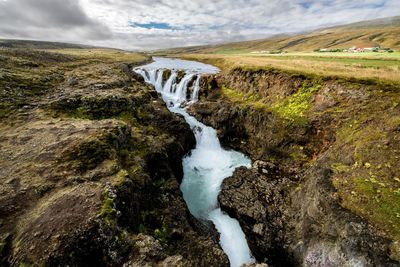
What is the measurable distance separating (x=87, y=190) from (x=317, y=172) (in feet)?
47.1

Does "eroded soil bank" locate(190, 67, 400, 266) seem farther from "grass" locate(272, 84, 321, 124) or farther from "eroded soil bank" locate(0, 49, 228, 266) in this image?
"eroded soil bank" locate(0, 49, 228, 266)

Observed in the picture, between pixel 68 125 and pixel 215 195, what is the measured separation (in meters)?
12.2

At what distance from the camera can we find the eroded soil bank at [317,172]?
12039 mm

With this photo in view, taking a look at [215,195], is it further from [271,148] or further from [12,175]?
[12,175]

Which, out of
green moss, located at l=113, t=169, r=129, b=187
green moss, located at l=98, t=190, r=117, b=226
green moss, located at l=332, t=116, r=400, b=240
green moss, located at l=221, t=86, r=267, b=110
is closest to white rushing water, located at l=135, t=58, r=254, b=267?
green moss, located at l=221, t=86, r=267, b=110

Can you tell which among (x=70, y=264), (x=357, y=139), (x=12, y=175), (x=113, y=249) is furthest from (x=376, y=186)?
(x=12, y=175)

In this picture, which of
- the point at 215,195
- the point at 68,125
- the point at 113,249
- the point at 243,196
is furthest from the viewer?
the point at 215,195

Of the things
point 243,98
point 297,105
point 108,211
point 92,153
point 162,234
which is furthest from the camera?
point 243,98

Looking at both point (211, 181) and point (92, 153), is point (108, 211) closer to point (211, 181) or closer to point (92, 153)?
point (92, 153)

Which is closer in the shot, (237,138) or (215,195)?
(215,195)

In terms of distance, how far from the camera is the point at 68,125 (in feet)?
56.3

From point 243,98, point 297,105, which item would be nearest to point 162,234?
point 297,105

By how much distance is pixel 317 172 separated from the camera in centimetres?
1709

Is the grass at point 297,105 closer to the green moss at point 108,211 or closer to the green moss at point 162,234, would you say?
the green moss at point 162,234
